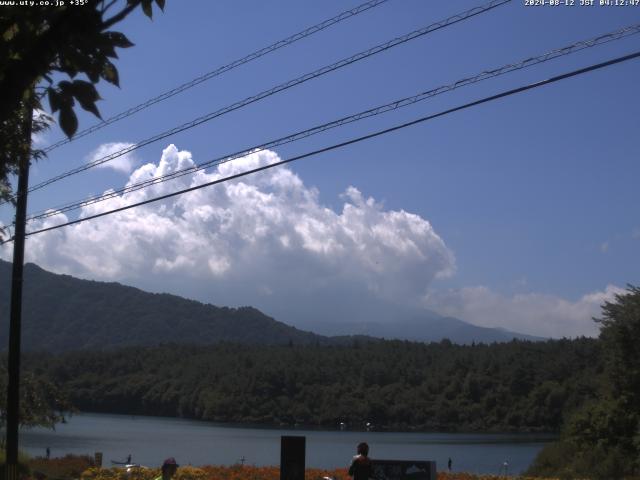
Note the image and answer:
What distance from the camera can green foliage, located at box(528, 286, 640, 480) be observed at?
28.6m

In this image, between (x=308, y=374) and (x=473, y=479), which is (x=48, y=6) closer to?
(x=473, y=479)

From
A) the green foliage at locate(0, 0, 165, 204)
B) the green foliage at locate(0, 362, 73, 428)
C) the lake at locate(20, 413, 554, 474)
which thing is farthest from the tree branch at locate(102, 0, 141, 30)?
the lake at locate(20, 413, 554, 474)

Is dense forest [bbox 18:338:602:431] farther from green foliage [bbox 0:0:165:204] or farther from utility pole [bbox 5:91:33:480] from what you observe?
green foliage [bbox 0:0:165:204]

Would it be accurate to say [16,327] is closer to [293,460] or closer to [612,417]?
[293,460]

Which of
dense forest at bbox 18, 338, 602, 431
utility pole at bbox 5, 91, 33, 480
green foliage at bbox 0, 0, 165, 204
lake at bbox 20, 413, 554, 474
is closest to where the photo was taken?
green foliage at bbox 0, 0, 165, 204

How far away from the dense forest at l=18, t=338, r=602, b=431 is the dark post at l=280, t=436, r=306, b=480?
205 feet

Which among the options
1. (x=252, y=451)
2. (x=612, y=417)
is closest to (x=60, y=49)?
(x=612, y=417)


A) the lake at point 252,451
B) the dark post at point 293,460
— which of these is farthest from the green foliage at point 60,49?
the lake at point 252,451

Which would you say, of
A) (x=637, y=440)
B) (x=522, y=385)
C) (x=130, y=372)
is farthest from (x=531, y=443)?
(x=130, y=372)

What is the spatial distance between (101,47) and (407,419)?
94.6m

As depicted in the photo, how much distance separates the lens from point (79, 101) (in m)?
4.62

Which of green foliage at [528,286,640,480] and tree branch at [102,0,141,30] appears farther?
green foliage at [528,286,640,480]

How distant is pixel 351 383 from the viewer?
Result: 357 ft

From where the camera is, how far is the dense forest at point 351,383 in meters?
87.5
